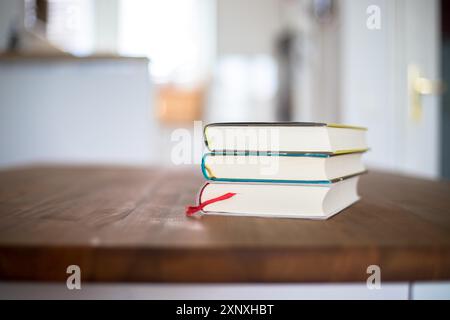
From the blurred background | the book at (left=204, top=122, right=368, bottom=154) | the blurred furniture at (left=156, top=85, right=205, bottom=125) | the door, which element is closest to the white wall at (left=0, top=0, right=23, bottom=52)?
the blurred background

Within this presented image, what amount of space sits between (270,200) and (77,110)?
7.68 ft

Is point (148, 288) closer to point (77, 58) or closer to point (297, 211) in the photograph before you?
point (297, 211)

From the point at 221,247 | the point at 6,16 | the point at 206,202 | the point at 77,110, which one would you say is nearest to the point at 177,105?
the point at 6,16

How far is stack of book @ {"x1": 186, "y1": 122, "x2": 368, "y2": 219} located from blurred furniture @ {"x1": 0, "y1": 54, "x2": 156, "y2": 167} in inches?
83.9

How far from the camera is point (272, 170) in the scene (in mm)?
418

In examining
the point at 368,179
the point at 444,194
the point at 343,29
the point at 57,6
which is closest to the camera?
the point at 444,194

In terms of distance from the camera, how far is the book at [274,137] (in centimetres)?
41

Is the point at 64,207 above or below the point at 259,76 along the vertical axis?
below

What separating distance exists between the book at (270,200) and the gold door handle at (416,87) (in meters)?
1.90

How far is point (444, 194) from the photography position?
583 mm

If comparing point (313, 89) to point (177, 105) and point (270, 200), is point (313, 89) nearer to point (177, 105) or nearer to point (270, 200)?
point (177, 105)

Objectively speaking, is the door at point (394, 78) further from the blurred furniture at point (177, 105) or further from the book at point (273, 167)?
the blurred furniture at point (177, 105)

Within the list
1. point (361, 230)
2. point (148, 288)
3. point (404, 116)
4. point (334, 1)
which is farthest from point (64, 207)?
point (334, 1)

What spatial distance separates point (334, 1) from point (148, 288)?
2512mm
